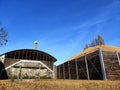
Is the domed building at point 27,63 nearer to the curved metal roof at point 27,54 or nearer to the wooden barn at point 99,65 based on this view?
the curved metal roof at point 27,54

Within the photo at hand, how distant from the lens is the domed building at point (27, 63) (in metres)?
24.9

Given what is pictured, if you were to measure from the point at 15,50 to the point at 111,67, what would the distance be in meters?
18.7

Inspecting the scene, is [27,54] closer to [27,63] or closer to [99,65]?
[27,63]

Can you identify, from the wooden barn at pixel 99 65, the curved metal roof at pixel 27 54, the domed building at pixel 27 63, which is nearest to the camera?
the wooden barn at pixel 99 65

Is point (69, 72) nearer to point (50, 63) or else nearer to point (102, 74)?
point (50, 63)

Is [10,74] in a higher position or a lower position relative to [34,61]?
lower

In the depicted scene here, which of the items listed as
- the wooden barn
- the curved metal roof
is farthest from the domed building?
the wooden barn

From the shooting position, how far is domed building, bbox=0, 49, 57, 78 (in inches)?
982

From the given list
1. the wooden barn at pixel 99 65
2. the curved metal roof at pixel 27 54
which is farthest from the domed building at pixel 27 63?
the wooden barn at pixel 99 65

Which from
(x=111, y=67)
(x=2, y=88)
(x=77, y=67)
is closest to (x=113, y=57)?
(x=111, y=67)

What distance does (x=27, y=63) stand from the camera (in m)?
26.8

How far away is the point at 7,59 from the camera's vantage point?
25.3 m

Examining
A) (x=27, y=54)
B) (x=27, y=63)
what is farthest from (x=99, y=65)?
(x=27, y=54)

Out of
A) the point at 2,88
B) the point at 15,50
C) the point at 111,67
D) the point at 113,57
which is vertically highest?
the point at 15,50
